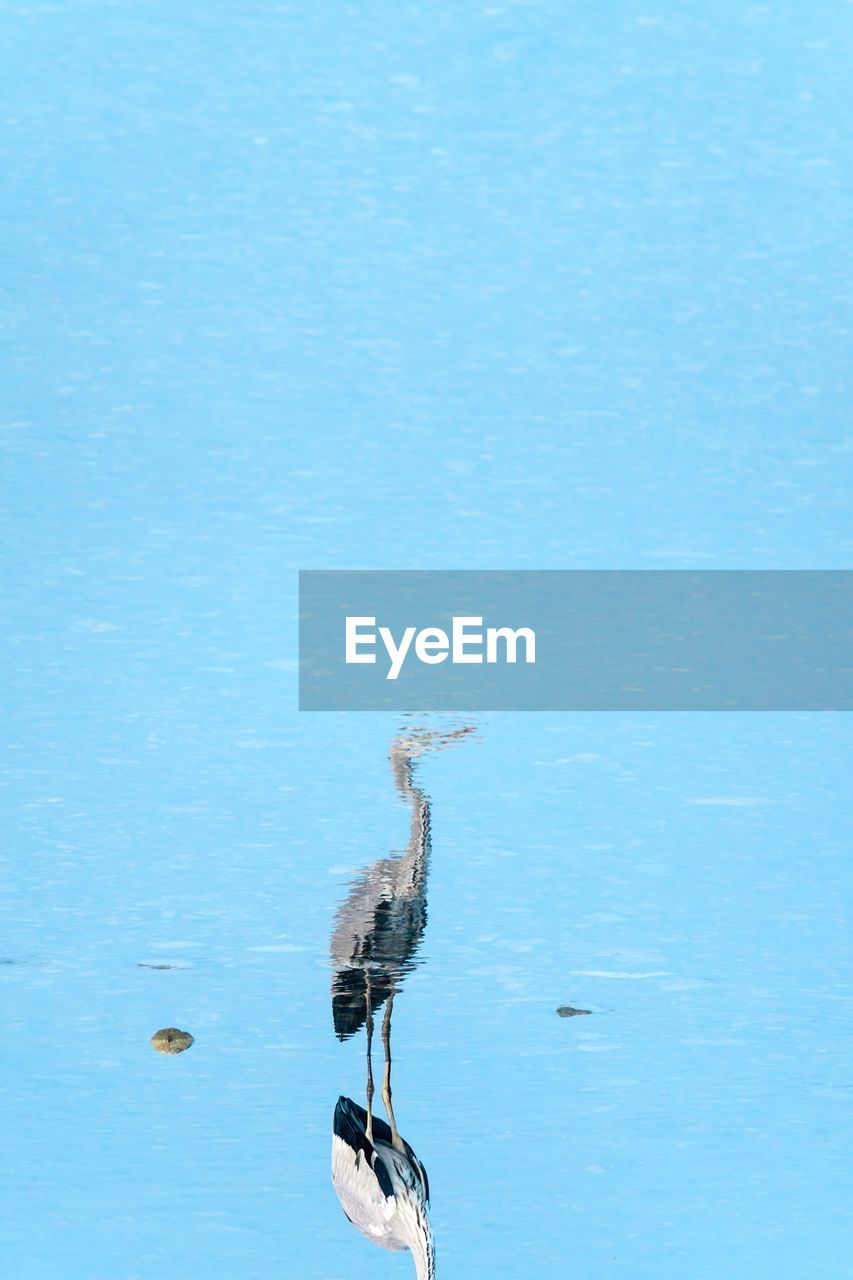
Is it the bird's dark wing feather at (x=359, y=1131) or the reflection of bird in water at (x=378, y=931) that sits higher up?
the reflection of bird in water at (x=378, y=931)

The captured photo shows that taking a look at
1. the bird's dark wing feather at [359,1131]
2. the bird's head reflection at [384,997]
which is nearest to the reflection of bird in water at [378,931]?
the bird's head reflection at [384,997]

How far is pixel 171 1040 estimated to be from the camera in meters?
3.47

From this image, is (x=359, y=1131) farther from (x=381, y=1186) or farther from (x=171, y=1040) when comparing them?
(x=171, y=1040)

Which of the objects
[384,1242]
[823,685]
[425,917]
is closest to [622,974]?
[425,917]

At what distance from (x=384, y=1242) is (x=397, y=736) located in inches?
43.3

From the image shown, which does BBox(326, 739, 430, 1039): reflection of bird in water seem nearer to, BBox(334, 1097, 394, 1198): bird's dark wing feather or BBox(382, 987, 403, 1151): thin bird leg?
BBox(382, 987, 403, 1151): thin bird leg

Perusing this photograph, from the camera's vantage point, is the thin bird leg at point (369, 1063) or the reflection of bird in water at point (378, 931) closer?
the thin bird leg at point (369, 1063)

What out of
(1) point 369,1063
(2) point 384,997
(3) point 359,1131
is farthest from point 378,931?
(3) point 359,1131

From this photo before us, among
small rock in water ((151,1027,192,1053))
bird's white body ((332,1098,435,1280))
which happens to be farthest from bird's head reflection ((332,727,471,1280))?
small rock in water ((151,1027,192,1053))

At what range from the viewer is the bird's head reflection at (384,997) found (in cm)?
327

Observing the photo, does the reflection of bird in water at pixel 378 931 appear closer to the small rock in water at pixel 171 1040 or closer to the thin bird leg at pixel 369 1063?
the thin bird leg at pixel 369 1063

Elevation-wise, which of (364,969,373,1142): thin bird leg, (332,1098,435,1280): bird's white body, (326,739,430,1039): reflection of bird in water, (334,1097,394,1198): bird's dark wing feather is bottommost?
(332,1098,435,1280): bird's white body

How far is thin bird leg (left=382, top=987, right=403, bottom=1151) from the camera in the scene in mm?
3344

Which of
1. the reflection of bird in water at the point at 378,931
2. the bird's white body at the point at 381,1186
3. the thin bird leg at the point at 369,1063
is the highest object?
the reflection of bird in water at the point at 378,931
